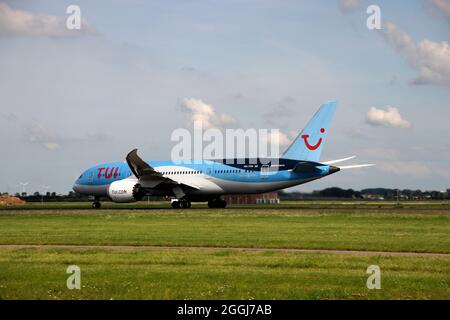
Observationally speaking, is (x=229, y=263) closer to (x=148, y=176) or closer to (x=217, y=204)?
(x=148, y=176)

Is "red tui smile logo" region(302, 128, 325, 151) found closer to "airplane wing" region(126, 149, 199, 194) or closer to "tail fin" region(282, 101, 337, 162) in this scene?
"tail fin" region(282, 101, 337, 162)

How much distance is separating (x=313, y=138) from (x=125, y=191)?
17.4 meters

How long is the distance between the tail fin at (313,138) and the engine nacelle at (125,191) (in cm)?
1355

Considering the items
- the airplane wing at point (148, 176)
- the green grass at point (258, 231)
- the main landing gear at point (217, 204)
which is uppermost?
the airplane wing at point (148, 176)

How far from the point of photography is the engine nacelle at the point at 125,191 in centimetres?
6334

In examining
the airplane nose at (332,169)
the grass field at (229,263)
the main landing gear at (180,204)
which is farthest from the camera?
the main landing gear at (180,204)

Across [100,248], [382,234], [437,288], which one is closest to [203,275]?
[437,288]

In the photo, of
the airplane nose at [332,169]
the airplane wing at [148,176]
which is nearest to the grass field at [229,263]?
the airplane nose at [332,169]

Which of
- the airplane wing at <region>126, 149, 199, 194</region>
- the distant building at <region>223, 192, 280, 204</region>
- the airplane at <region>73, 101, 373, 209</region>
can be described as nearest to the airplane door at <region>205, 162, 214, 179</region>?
the airplane at <region>73, 101, 373, 209</region>

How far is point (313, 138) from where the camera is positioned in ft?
198

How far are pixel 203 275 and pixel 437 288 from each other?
621 centimetres

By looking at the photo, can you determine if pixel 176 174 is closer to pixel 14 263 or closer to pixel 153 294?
pixel 14 263

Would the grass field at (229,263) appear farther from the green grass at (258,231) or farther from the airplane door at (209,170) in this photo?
the airplane door at (209,170)
